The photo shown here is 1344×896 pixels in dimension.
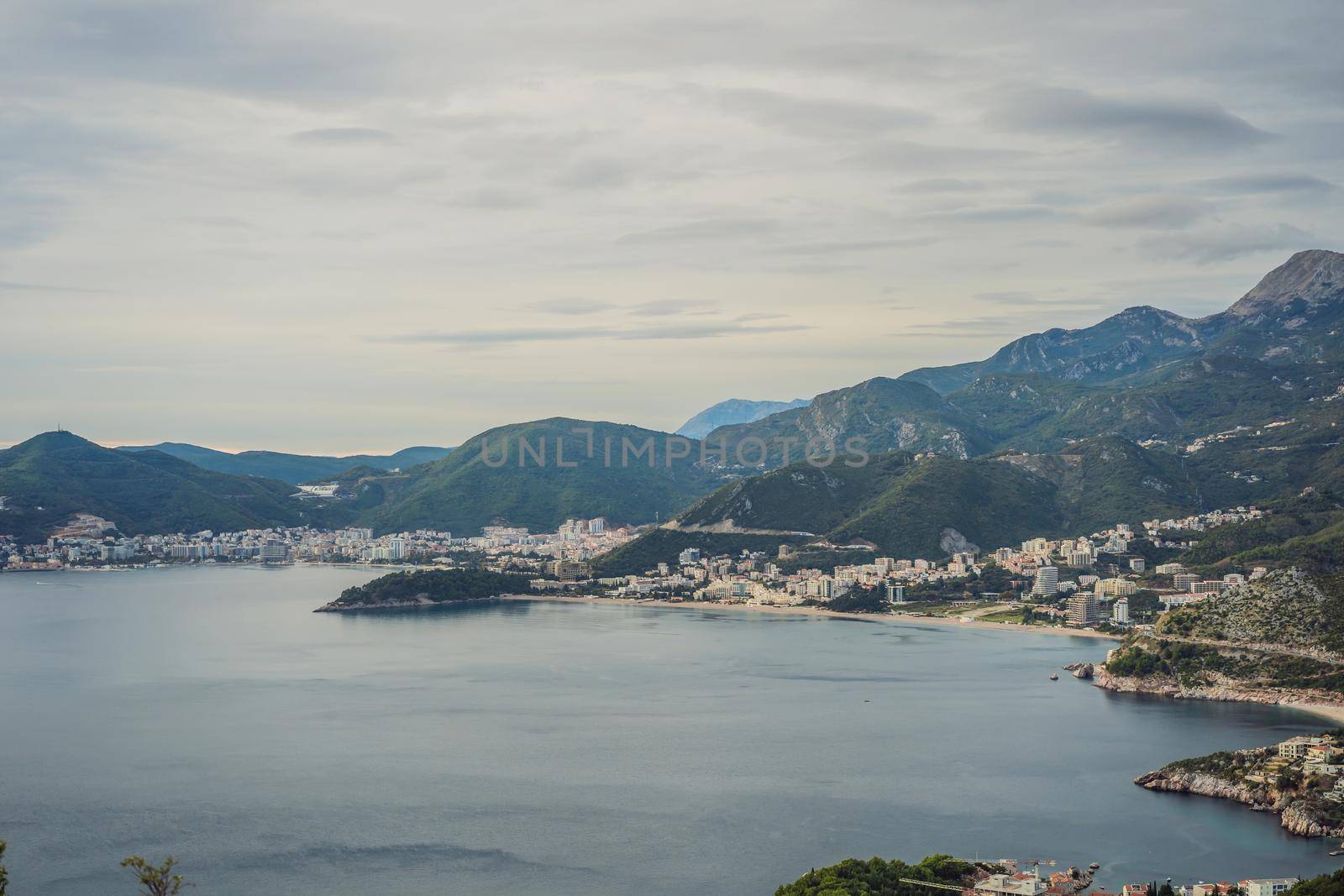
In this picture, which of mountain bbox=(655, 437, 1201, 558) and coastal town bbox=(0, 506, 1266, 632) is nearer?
coastal town bbox=(0, 506, 1266, 632)

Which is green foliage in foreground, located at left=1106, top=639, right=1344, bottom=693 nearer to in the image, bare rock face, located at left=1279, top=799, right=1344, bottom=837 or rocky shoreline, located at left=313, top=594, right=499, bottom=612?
bare rock face, located at left=1279, top=799, right=1344, bottom=837

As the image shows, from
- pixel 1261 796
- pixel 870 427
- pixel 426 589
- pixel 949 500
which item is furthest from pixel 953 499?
pixel 1261 796

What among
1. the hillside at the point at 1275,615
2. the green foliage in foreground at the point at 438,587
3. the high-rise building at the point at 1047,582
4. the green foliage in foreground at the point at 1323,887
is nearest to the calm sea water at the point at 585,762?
the green foliage in foreground at the point at 1323,887

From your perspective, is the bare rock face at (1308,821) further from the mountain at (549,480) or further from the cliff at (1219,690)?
the mountain at (549,480)

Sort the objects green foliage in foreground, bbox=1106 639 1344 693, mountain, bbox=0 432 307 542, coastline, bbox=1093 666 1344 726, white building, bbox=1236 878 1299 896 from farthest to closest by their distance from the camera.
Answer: mountain, bbox=0 432 307 542 < green foliage in foreground, bbox=1106 639 1344 693 < coastline, bbox=1093 666 1344 726 < white building, bbox=1236 878 1299 896

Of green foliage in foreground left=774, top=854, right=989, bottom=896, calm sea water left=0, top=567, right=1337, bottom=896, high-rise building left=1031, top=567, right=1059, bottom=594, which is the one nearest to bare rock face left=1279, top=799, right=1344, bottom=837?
calm sea water left=0, top=567, right=1337, bottom=896

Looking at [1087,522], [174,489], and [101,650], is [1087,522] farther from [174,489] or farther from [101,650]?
[174,489]
